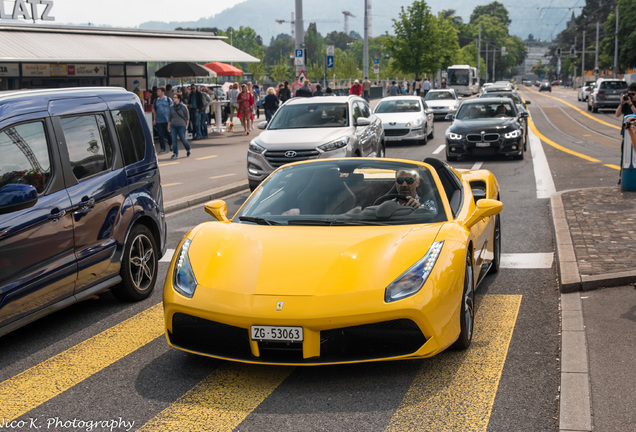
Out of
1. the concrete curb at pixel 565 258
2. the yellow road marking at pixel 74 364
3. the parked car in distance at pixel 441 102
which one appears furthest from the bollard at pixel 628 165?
the parked car in distance at pixel 441 102

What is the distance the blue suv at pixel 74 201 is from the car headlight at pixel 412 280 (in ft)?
8.36

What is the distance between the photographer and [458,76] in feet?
232

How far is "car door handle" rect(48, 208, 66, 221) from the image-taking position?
19.2 ft

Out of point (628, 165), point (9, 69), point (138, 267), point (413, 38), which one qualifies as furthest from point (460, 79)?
point (138, 267)

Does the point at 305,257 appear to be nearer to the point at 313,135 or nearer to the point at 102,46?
the point at 313,135

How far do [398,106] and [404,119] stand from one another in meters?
1.66

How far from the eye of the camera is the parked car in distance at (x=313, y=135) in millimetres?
14203

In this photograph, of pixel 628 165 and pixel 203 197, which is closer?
pixel 628 165

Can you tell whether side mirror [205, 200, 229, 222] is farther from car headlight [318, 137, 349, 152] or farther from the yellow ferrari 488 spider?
car headlight [318, 137, 349, 152]

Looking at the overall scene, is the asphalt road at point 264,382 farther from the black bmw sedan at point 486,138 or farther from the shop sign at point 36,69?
the shop sign at point 36,69

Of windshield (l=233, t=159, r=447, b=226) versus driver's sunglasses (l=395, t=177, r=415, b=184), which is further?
driver's sunglasses (l=395, t=177, r=415, b=184)

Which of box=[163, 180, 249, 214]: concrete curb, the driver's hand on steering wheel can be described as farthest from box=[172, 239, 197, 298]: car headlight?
box=[163, 180, 249, 214]: concrete curb

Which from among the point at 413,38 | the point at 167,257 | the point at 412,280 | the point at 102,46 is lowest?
the point at 167,257

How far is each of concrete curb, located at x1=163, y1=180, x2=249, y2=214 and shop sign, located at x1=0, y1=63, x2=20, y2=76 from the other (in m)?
10.5
